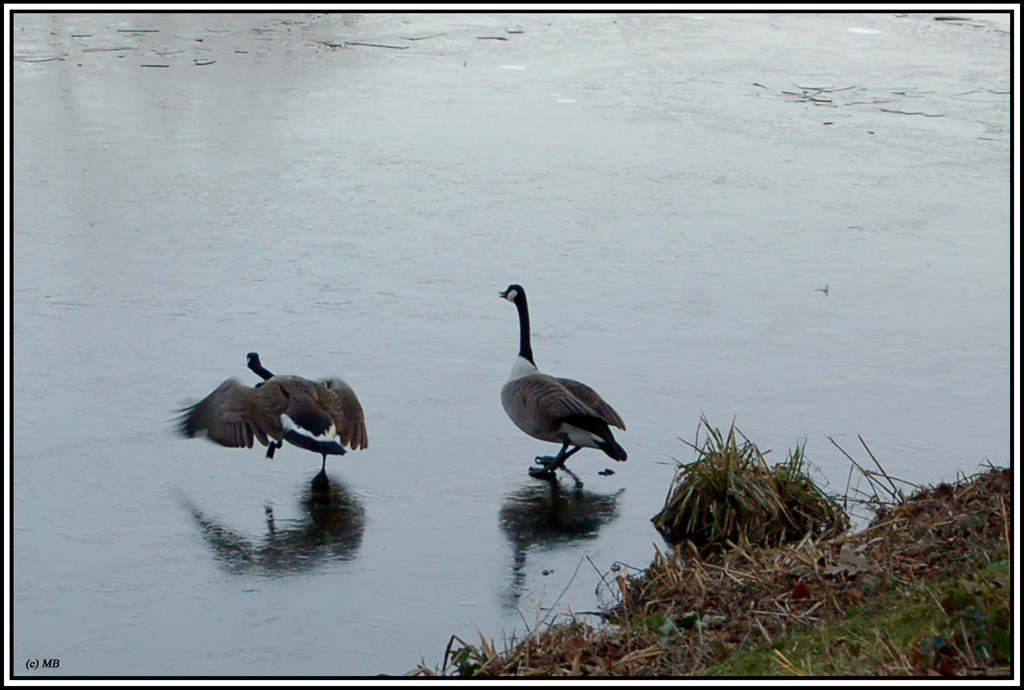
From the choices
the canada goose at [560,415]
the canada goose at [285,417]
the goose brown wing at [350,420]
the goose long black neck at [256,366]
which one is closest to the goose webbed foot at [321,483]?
the canada goose at [285,417]

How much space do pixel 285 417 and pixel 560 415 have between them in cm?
125

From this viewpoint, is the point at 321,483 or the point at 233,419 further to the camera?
the point at 321,483

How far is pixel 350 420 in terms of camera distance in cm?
605

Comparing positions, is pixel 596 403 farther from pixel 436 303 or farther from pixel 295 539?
pixel 436 303

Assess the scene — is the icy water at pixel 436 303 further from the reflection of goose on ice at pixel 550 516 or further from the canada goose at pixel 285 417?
the canada goose at pixel 285 417

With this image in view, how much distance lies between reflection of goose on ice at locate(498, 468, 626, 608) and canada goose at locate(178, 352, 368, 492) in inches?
31.1

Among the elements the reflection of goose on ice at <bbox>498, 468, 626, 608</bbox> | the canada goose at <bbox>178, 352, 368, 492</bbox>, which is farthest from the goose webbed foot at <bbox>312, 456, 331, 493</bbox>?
the reflection of goose on ice at <bbox>498, 468, 626, 608</bbox>

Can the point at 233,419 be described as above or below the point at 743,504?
above

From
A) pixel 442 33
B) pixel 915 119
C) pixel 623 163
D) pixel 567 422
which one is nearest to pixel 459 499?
pixel 567 422

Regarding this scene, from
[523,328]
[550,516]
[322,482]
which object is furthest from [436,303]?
[550,516]

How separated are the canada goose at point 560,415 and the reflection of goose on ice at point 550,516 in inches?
7.7

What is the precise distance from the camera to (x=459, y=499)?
19.4ft

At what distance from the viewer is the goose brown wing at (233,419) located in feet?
19.3

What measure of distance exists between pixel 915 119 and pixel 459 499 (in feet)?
30.1
